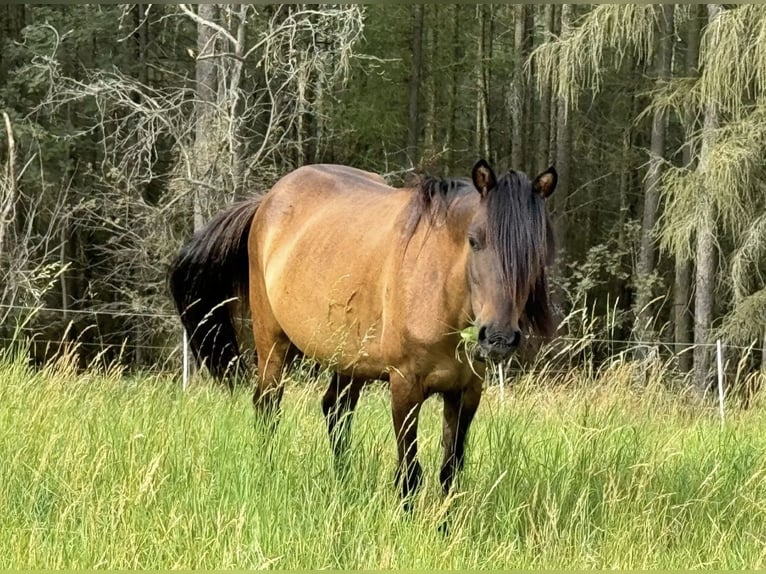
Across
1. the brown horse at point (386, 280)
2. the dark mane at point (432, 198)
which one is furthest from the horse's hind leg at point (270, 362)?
the dark mane at point (432, 198)

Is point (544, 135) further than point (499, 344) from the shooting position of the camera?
Yes

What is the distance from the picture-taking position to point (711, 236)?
408 inches

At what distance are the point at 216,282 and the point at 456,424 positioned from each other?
2447mm

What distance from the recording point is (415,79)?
17109mm

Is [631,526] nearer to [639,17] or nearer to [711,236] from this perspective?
[639,17]

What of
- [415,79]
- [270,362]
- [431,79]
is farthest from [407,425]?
[431,79]

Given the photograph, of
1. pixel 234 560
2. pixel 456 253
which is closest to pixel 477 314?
pixel 456 253

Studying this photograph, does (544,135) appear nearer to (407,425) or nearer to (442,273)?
(442,273)

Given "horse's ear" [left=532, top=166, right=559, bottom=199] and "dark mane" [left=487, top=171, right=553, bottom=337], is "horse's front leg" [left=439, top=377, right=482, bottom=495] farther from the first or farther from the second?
"horse's ear" [left=532, top=166, right=559, bottom=199]

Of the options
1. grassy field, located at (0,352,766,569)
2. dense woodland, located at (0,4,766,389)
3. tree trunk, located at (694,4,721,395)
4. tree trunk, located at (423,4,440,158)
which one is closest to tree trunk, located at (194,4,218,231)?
dense woodland, located at (0,4,766,389)

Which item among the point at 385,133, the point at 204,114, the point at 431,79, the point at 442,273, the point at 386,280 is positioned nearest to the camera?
the point at 442,273

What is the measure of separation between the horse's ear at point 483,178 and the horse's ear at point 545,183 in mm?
168

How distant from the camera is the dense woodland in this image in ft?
30.9

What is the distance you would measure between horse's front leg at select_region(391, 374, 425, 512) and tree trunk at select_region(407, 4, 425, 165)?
13396 mm
